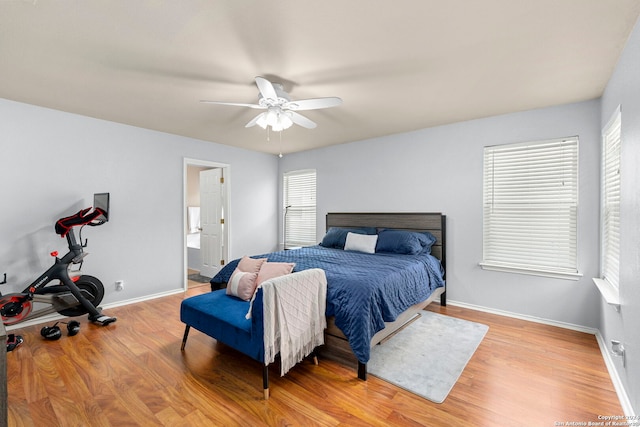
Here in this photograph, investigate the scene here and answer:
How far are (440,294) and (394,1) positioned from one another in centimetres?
343

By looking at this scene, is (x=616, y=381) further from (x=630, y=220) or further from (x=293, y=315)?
(x=293, y=315)

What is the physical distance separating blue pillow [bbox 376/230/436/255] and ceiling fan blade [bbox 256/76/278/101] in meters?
2.37

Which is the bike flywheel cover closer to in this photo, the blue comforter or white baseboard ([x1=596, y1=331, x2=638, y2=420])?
the blue comforter

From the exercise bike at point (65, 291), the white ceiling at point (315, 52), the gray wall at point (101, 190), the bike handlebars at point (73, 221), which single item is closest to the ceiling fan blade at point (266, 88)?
the white ceiling at point (315, 52)

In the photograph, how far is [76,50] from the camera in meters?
2.14

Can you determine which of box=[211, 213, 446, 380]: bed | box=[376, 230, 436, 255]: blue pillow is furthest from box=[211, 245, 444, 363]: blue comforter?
box=[376, 230, 436, 255]: blue pillow

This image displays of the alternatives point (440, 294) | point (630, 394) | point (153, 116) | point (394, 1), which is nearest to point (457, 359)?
point (630, 394)

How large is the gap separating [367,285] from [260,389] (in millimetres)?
1091

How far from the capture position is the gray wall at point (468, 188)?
3.06 m

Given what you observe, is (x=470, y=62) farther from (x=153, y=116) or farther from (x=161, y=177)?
(x=161, y=177)

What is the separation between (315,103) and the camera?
254cm

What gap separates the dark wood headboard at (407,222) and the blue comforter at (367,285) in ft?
0.98

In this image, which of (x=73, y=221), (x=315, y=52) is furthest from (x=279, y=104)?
(x=73, y=221)

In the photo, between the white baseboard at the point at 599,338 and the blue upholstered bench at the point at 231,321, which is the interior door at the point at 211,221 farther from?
the white baseboard at the point at 599,338
